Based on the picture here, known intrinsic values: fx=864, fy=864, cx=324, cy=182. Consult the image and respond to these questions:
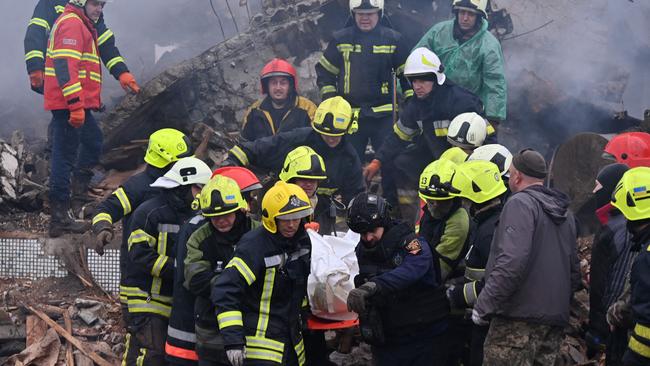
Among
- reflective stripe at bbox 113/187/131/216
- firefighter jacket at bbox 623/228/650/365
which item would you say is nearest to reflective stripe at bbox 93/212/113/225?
reflective stripe at bbox 113/187/131/216

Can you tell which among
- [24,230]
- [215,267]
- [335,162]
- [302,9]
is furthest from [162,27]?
[215,267]

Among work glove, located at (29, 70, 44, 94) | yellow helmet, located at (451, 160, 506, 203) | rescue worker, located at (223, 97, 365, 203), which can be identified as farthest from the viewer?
work glove, located at (29, 70, 44, 94)

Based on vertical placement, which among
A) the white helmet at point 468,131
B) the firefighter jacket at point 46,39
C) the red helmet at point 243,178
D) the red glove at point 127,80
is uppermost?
the firefighter jacket at point 46,39

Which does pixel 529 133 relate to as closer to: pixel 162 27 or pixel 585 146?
pixel 585 146

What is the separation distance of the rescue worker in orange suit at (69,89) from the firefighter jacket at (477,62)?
3.59 m

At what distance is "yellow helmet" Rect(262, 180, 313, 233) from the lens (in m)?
5.66

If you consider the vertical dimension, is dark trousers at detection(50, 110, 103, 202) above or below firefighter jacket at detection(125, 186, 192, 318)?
above

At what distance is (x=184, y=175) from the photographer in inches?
263

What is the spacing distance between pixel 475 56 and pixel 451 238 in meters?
3.31

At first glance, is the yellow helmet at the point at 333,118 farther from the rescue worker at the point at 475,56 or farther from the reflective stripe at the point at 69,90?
the reflective stripe at the point at 69,90

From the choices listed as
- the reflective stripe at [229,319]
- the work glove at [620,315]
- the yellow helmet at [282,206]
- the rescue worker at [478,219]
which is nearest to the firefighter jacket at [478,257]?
the rescue worker at [478,219]

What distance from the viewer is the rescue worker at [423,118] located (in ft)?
27.2

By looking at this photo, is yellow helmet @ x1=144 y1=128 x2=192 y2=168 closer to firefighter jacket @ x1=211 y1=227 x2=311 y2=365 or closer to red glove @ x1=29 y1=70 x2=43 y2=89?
firefighter jacket @ x1=211 y1=227 x2=311 y2=365

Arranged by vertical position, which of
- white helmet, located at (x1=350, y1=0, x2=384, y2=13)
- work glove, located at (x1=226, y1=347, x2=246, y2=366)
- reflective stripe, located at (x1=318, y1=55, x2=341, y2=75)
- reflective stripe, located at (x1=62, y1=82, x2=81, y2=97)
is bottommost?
work glove, located at (x1=226, y1=347, x2=246, y2=366)
